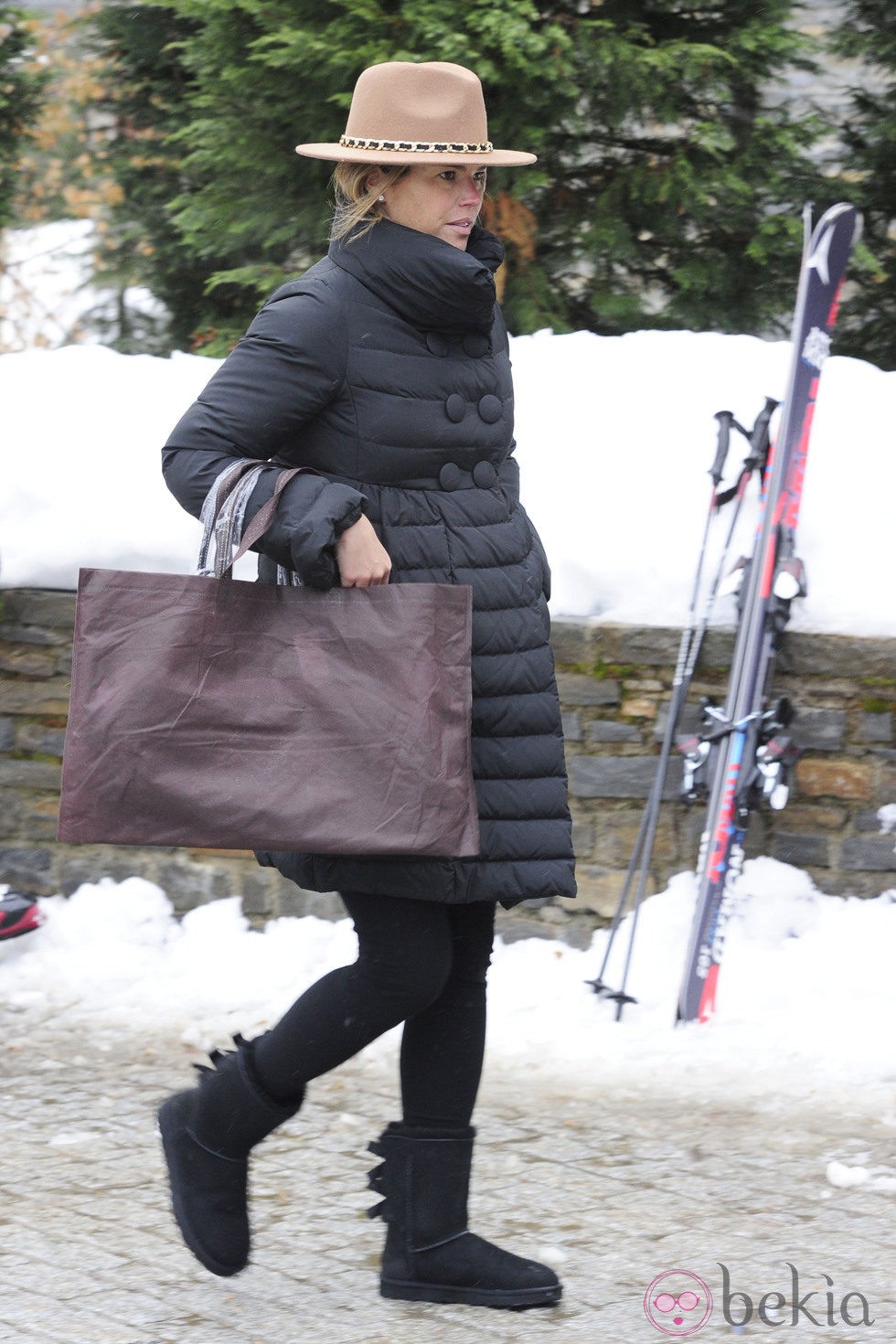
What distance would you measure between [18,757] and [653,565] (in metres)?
1.87

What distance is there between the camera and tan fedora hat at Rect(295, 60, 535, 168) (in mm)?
2646

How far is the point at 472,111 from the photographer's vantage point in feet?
8.86

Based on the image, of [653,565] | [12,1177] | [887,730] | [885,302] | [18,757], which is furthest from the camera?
[885,302]

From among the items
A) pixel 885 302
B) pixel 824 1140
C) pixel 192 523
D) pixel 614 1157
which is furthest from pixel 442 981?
pixel 885 302

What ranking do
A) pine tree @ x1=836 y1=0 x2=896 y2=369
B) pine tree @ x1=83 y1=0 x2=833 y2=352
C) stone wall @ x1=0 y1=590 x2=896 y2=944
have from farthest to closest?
pine tree @ x1=836 y1=0 x2=896 y2=369 < pine tree @ x1=83 y1=0 x2=833 y2=352 < stone wall @ x1=0 y1=590 x2=896 y2=944

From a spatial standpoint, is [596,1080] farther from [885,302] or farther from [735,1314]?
[885,302]

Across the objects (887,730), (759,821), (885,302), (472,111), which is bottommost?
(759,821)

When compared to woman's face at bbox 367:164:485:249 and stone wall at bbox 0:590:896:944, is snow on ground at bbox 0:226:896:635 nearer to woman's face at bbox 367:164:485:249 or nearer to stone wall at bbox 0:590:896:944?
stone wall at bbox 0:590:896:944

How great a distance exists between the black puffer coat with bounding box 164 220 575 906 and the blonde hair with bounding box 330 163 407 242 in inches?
1.3

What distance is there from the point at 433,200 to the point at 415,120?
12 centimetres

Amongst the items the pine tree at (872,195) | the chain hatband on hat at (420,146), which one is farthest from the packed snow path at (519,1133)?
the pine tree at (872,195)

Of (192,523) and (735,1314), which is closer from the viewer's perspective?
(735,1314)

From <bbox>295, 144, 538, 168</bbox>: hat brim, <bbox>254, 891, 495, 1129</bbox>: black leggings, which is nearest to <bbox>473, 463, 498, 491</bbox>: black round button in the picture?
<bbox>295, 144, 538, 168</bbox>: hat brim

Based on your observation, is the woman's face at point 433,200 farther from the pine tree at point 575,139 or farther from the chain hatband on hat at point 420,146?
the pine tree at point 575,139
